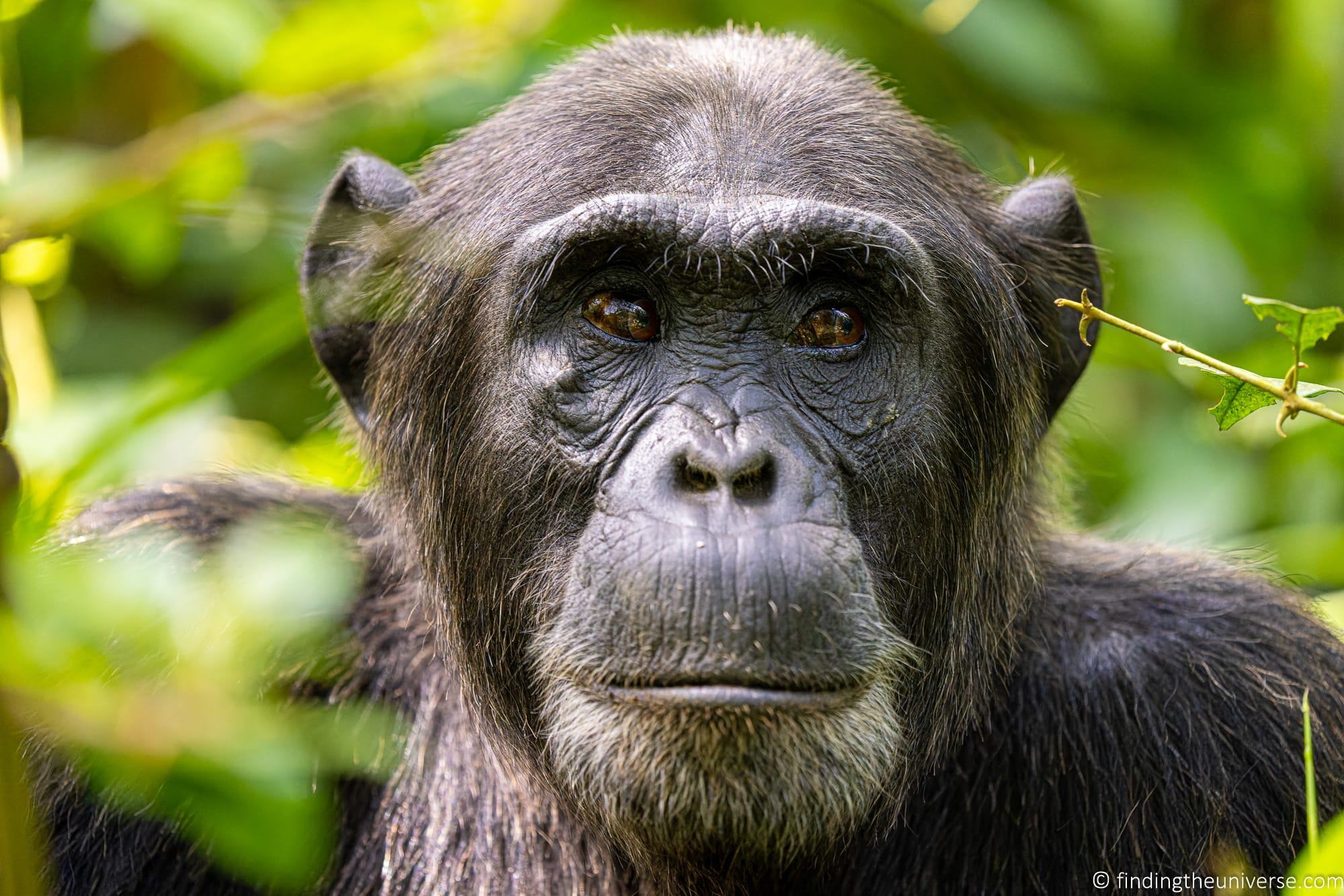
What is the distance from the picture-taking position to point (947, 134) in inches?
259

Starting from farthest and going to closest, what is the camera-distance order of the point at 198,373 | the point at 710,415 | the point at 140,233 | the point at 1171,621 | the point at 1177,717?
the point at 140,233 < the point at 198,373 < the point at 1171,621 < the point at 1177,717 < the point at 710,415

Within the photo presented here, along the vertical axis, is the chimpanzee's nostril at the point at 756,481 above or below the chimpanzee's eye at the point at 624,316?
below

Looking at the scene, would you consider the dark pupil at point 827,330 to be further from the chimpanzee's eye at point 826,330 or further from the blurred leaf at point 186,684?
the blurred leaf at point 186,684

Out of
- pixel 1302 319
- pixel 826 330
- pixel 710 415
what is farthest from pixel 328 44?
pixel 1302 319

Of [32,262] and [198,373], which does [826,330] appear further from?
[32,262]

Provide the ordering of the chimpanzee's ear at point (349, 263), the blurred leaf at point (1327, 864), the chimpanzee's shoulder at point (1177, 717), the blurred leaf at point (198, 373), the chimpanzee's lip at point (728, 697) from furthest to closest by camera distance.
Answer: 1. the chimpanzee's ear at point (349, 263)
2. the blurred leaf at point (198, 373)
3. the chimpanzee's shoulder at point (1177, 717)
4. the chimpanzee's lip at point (728, 697)
5. the blurred leaf at point (1327, 864)

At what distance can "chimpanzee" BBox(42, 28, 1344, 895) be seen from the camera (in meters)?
3.66

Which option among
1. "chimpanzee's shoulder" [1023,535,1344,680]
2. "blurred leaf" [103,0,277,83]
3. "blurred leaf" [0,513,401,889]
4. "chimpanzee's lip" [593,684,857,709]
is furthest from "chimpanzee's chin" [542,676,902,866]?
"blurred leaf" [103,0,277,83]

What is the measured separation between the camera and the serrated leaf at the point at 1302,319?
10.0ft

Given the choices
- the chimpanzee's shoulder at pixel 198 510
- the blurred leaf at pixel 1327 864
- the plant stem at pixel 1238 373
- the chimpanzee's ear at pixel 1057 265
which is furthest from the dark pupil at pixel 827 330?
the blurred leaf at pixel 1327 864

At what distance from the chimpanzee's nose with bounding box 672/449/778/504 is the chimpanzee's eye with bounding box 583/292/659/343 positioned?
2.05ft

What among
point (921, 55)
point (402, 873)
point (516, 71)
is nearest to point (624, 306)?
point (402, 873)

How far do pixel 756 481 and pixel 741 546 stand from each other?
222mm

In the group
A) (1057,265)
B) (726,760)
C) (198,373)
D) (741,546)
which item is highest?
(1057,265)
